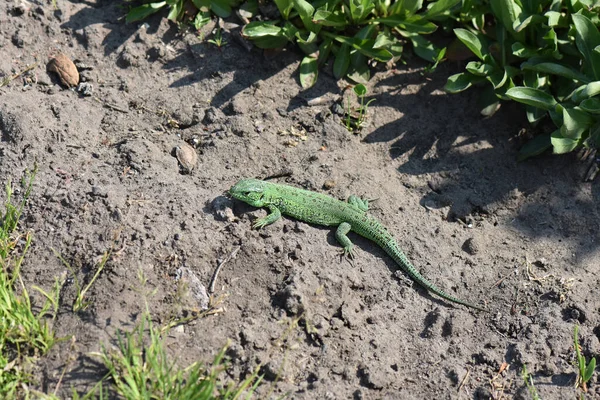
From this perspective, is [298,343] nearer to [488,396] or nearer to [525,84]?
[488,396]

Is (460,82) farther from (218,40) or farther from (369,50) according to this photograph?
(218,40)

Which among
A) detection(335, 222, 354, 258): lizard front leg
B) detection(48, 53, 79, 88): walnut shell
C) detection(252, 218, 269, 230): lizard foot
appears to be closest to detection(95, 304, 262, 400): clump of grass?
detection(252, 218, 269, 230): lizard foot

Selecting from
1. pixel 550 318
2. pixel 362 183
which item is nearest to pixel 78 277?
pixel 362 183

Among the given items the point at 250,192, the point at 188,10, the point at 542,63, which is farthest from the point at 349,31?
the point at 250,192

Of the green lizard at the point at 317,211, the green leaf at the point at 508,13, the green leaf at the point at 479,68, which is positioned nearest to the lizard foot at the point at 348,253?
the green lizard at the point at 317,211

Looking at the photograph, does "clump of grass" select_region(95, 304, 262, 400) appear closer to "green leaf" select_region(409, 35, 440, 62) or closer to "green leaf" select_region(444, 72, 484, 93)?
"green leaf" select_region(444, 72, 484, 93)

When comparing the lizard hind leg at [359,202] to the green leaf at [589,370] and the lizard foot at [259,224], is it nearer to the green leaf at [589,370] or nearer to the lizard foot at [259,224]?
the lizard foot at [259,224]
